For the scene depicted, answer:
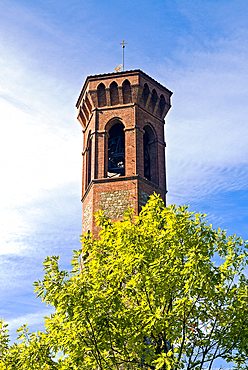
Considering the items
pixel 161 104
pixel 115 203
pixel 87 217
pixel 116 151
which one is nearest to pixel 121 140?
pixel 116 151

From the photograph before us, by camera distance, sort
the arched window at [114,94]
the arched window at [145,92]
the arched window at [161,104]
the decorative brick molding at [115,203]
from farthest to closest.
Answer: the arched window at [161,104], the arched window at [145,92], the arched window at [114,94], the decorative brick molding at [115,203]

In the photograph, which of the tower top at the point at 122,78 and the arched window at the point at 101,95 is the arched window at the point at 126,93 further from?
the arched window at the point at 101,95

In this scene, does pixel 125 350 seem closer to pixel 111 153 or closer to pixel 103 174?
pixel 103 174

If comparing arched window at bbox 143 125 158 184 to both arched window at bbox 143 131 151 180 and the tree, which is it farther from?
the tree

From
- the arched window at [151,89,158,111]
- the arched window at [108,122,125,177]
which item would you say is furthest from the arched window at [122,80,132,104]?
the arched window at [151,89,158,111]

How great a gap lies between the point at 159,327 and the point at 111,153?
14.6 metres

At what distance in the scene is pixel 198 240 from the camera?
39.2 feet

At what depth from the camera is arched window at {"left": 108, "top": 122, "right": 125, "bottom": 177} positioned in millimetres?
24328

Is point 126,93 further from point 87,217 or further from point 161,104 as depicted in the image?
point 87,217

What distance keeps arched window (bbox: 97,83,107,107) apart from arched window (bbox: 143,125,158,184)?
261cm

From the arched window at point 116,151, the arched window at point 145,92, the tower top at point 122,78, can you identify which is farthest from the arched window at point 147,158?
the tower top at point 122,78

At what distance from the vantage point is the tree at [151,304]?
1110cm

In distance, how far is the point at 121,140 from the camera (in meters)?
25.6

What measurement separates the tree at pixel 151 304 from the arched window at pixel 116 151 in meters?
11.1
